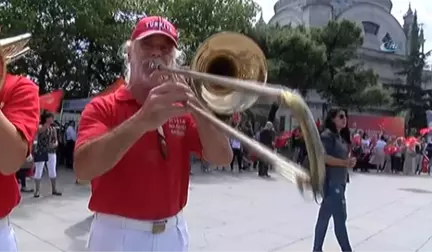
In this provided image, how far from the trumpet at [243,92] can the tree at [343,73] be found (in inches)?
929

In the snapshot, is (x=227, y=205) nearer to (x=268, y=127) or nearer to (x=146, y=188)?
(x=268, y=127)

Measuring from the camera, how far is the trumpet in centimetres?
127

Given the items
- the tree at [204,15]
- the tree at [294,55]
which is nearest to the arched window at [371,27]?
the tree at [294,55]

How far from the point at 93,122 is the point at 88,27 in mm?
12934

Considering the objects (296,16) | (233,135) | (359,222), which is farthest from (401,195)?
(296,16)

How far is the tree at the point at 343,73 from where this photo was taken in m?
25.7

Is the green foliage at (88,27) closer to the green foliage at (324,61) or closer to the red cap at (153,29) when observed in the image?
the green foliage at (324,61)

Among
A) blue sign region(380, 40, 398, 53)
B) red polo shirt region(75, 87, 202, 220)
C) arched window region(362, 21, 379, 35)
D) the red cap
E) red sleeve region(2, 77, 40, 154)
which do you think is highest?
arched window region(362, 21, 379, 35)

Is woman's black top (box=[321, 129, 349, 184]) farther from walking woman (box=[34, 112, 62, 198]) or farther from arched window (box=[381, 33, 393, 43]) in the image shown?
arched window (box=[381, 33, 393, 43])

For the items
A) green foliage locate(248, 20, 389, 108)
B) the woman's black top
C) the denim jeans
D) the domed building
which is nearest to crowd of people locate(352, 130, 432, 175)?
green foliage locate(248, 20, 389, 108)

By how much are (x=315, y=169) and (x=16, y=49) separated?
52.9 inches

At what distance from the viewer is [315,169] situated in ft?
4.15

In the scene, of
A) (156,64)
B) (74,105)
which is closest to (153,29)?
(156,64)

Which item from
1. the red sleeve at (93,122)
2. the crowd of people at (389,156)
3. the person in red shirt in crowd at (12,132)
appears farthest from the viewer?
the crowd of people at (389,156)
